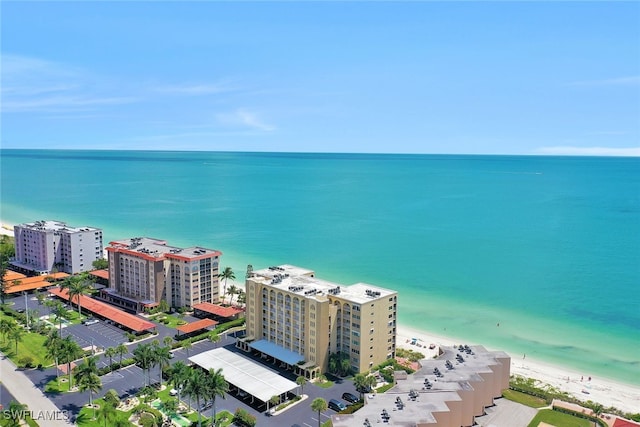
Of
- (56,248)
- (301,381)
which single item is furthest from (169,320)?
(56,248)

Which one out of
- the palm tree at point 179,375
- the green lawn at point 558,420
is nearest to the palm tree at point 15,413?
the palm tree at point 179,375

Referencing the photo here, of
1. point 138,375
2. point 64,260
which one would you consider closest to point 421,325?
point 138,375

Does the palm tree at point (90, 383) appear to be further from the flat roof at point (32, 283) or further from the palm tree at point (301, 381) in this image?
the flat roof at point (32, 283)

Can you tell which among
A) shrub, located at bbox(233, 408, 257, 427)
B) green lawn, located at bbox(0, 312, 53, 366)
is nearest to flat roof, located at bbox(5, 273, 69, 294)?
green lawn, located at bbox(0, 312, 53, 366)

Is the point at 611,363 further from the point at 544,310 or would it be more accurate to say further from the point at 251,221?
the point at 251,221

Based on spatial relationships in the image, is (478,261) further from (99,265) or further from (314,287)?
(99,265)
